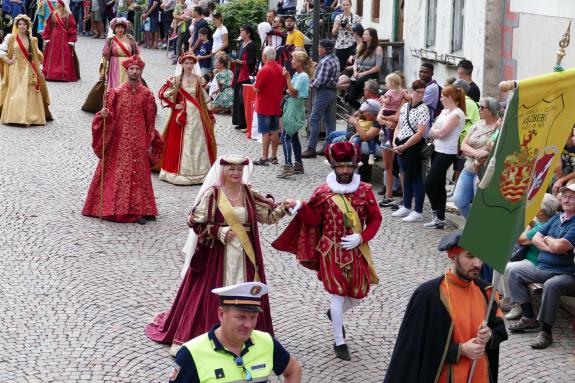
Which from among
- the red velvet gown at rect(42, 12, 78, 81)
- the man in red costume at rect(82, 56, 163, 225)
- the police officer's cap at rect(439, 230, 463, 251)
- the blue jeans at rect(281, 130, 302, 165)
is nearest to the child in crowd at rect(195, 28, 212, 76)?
the red velvet gown at rect(42, 12, 78, 81)

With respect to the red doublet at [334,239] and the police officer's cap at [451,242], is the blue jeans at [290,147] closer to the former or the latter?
the red doublet at [334,239]

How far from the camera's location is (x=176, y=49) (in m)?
26.4

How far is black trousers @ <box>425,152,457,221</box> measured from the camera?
1255 cm

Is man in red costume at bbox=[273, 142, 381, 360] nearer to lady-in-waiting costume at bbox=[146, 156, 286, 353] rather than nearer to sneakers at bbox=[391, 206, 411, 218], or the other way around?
lady-in-waiting costume at bbox=[146, 156, 286, 353]

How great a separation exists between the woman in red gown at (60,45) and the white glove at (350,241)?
14.6 metres

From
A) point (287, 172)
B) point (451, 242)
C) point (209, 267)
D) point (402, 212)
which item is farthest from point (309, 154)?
point (451, 242)

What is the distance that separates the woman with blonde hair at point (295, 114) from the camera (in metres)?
15.4

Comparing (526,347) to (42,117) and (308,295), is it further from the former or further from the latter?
(42,117)

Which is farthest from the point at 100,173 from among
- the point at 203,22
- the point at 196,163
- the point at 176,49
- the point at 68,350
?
the point at 176,49

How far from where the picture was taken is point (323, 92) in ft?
53.3

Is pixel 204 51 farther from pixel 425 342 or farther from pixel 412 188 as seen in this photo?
pixel 425 342

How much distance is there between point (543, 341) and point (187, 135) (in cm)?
695

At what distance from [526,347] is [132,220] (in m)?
5.19

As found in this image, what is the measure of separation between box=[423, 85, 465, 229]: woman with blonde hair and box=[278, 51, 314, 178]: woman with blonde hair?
300 cm
